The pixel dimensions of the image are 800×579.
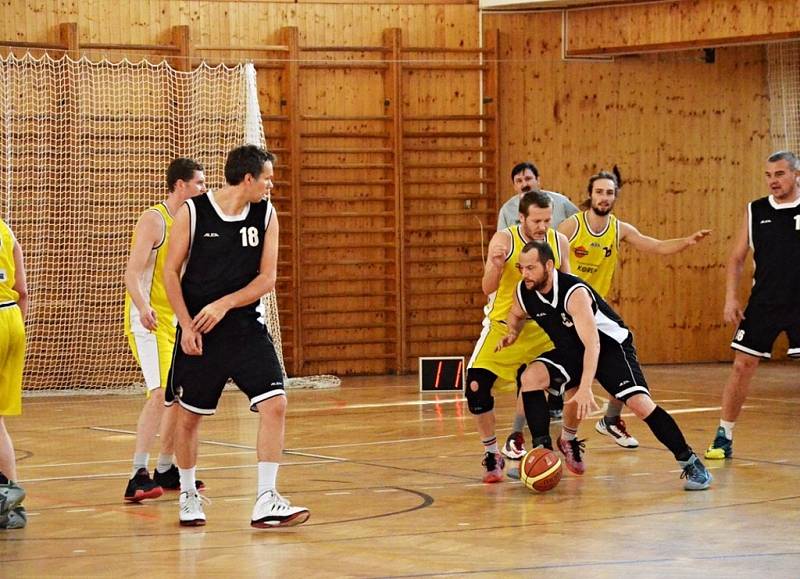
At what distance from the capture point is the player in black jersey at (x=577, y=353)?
648 cm

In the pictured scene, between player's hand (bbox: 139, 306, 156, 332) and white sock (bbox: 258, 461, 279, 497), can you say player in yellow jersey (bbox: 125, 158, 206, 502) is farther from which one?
white sock (bbox: 258, 461, 279, 497)

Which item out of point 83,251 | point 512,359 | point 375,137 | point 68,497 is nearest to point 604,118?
point 375,137

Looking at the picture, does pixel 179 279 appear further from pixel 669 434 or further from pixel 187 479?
pixel 669 434

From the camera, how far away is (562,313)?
659 cm

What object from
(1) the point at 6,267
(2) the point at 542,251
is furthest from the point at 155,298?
(2) the point at 542,251

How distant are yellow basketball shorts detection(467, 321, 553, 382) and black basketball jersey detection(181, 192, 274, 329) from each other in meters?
1.84

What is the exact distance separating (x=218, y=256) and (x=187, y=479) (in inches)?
39.6

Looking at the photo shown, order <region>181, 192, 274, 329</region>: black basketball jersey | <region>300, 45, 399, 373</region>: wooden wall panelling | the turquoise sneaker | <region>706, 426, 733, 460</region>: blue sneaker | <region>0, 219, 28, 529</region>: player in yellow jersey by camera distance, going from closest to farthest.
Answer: <region>181, 192, 274, 329</region>: black basketball jersey
the turquoise sneaker
<region>0, 219, 28, 529</region>: player in yellow jersey
<region>706, 426, 733, 460</region>: blue sneaker
<region>300, 45, 399, 373</region>: wooden wall panelling

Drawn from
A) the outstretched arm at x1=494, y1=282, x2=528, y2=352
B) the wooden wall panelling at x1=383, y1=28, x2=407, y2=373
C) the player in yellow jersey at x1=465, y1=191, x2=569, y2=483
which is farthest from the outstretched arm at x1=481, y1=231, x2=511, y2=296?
the wooden wall panelling at x1=383, y1=28, x2=407, y2=373

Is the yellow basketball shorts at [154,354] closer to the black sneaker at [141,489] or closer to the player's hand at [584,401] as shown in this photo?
the black sneaker at [141,489]

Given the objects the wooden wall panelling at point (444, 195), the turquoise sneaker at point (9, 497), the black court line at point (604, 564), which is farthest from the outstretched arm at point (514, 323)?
the wooden wall panelling at point (444, 195)

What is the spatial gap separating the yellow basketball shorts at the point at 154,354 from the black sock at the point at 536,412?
1847 millimetres

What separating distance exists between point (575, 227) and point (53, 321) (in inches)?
267

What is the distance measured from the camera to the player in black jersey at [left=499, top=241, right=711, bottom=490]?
648 centimetres
